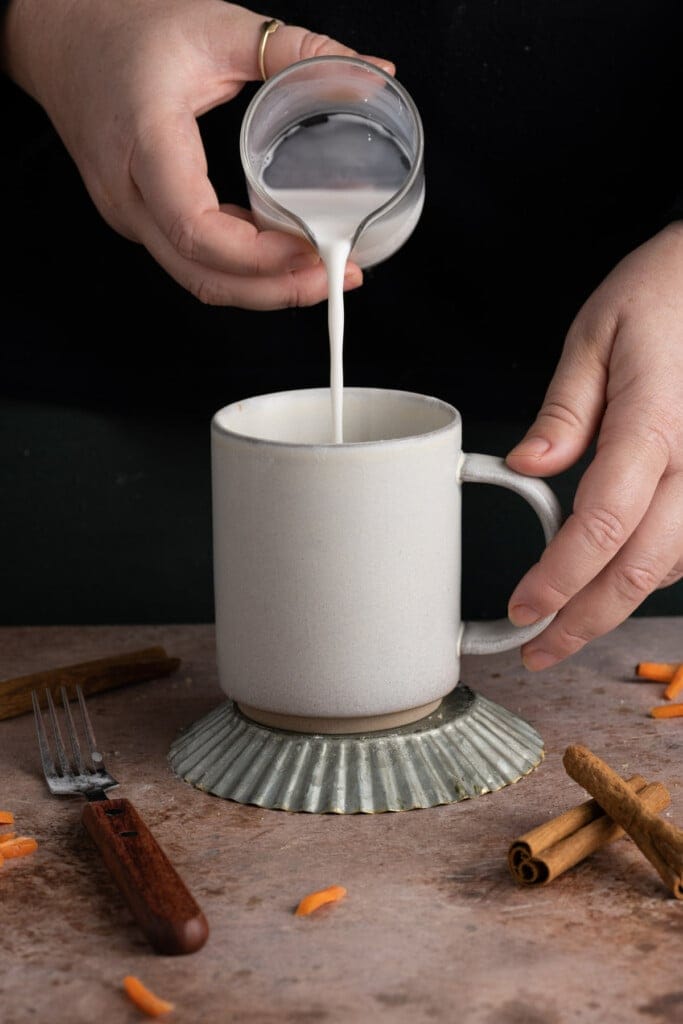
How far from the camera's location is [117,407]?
1.49 m

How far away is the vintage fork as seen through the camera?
2.65 ft

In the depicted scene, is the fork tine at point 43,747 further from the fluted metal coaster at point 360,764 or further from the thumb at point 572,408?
the thumb at point 572,408

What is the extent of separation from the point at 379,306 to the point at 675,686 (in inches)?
19.3

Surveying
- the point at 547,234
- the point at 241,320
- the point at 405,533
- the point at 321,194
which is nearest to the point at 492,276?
the point at 547,234

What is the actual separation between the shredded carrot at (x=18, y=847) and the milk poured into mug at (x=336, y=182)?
373mm

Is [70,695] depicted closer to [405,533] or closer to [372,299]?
[405,533]

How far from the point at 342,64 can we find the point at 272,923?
0.60 m

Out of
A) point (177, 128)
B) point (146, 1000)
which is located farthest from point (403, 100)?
point (146, 1000)

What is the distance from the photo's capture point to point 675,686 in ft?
3.89

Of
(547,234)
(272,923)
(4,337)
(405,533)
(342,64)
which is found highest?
(342,64)

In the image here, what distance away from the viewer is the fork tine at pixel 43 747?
1047 mm

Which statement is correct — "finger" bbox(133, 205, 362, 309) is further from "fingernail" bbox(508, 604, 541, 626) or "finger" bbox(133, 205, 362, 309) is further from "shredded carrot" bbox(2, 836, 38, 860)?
"shredded carrot" bbox(2, 836, 38, 860)

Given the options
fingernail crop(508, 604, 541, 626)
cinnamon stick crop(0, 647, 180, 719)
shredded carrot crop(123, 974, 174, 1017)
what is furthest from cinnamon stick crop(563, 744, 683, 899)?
cinnamon stick crop(0, 647, 180, 719)

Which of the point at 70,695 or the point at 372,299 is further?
the point at 372,299
